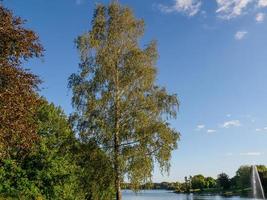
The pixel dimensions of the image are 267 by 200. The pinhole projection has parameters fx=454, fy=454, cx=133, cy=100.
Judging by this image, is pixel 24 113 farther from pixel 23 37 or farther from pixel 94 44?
pixel 94 44

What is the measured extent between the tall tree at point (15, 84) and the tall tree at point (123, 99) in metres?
8.16

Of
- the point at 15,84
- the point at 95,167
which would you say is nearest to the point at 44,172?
the point at 95,167

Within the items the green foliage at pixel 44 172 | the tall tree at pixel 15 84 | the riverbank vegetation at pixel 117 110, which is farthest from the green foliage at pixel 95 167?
the green foliage at pixel 44 172

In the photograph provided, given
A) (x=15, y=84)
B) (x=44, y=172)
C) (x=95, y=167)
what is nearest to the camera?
(x=15, y=84)

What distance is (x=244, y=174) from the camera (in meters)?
197

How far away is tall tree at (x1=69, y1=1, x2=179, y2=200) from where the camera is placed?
27688 millimetres

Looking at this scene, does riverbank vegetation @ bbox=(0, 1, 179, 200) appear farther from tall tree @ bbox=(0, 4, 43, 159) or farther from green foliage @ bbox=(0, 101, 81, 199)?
green foliage @ bbox=(0, 101, 81, 199)

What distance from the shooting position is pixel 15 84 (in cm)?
1897

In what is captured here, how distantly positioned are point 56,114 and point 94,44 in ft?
68.3

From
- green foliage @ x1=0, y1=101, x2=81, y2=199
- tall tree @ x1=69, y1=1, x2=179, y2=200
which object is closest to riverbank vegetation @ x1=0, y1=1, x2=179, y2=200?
tall tree @ x1=69, y1=1, x2=179, y2=200

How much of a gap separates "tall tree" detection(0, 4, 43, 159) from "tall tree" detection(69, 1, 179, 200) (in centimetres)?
816

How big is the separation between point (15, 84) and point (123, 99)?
1097cm

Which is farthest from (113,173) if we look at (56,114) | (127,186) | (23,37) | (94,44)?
(56,114)

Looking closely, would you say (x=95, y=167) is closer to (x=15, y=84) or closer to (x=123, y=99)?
(x=123, y=99)
